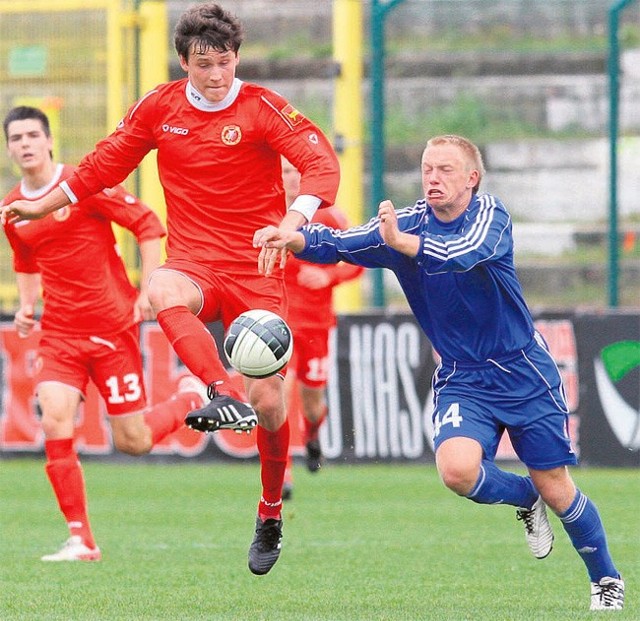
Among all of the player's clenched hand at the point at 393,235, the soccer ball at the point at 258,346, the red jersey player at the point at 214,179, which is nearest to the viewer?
the player's clenched hand at the point at 393,235

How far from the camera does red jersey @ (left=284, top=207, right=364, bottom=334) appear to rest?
12000 millimetres

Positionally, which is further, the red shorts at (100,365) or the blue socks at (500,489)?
the red shorts at (100,365)

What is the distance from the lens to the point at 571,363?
45.4 ft

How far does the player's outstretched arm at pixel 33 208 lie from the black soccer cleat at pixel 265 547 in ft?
5.96

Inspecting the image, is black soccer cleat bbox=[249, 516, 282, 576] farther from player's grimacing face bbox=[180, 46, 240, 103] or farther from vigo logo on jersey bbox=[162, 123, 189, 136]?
player's grimacing face bbox=[180, 46, 240, 103]

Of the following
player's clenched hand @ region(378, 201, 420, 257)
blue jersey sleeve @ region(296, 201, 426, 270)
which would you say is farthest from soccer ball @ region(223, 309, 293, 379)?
player's clenched hand @ region(378, 201, 420, 257)

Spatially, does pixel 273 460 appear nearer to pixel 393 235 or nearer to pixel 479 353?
pixel 479 353

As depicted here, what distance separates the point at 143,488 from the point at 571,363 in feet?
12.4

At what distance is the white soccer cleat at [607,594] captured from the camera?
23.2 ft

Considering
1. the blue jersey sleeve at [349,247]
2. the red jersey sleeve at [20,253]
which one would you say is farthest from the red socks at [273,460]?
the red jersey sleeve at [20,253]

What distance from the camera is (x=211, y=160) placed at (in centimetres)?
763

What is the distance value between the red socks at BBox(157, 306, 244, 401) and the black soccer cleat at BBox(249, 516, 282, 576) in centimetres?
96

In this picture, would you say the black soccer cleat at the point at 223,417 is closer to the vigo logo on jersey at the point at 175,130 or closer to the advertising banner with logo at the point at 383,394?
the vigo logo on jersey at the point at 175,130

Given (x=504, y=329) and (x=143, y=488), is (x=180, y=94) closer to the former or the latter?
(x=504, y=329)
